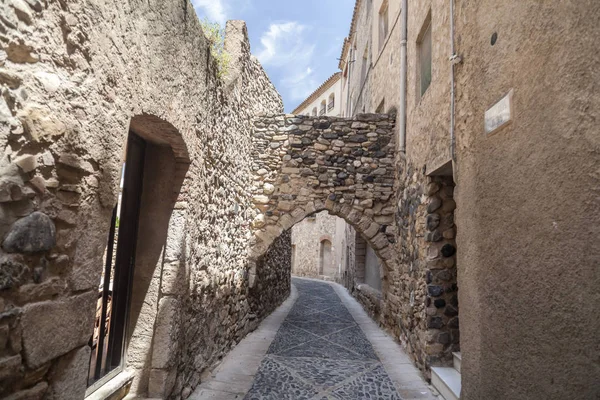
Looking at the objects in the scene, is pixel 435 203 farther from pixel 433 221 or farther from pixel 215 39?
pixel 215 39

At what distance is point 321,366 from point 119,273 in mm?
2549

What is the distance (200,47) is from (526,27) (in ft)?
7.77

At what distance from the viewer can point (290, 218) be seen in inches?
226

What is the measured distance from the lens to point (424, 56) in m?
4.55

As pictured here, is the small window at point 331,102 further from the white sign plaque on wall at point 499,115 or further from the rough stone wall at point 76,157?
the white sign plaque on wall at point 499,115

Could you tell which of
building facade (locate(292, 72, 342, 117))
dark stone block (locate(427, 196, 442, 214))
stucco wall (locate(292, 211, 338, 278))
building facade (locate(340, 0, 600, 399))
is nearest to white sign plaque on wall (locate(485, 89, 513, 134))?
building facade (locate(340, 0, 600, 399))

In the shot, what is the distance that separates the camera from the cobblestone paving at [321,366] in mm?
3346

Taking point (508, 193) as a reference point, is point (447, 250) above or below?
below

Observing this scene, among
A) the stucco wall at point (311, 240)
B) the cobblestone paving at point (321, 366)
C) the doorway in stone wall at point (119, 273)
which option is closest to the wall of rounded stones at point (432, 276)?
the cobblestone paving at point (321, 366)

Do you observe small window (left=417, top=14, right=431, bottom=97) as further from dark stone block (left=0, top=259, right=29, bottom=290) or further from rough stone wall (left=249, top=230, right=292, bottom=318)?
dark stone block (left=0, top=259, right=29, bottom=290)

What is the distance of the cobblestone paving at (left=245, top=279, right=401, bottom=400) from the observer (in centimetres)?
335

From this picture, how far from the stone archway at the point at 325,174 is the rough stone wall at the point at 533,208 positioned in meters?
3.26

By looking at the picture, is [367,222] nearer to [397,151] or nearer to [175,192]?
[397,151]

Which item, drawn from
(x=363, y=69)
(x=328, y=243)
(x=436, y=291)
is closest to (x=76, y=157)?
(x=436, y=291)
